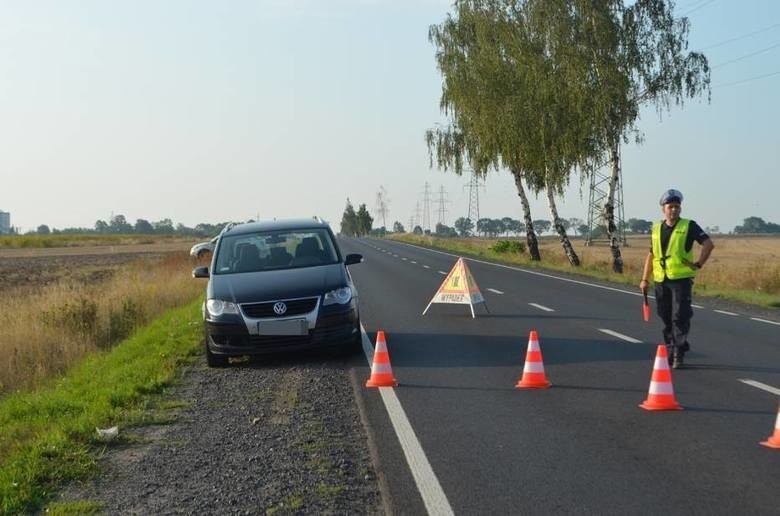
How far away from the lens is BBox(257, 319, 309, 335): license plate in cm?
1136

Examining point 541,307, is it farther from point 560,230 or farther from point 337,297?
point 560,230

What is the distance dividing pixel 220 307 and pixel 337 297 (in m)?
1.45

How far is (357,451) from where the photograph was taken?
6.97m

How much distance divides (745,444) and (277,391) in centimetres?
483

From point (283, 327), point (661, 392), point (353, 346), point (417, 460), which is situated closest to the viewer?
point (417, 460)

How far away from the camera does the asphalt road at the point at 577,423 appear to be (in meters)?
5.70

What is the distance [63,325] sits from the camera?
17391 mm

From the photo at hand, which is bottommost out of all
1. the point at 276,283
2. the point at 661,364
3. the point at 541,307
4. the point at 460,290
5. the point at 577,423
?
the point at 541,307

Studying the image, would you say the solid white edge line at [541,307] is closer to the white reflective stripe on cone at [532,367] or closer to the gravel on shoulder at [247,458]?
the gravel on shoulder at [247,458]

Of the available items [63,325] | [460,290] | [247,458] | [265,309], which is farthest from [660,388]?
[63,325]

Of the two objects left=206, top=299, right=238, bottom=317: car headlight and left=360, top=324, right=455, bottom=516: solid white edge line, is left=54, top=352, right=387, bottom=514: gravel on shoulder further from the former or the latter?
left=206, top=299, right=238, bottom=317: car headlight

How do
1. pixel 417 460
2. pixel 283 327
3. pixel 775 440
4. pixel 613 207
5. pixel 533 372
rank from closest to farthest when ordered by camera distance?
pixel 417 460, pixel 775 440, pixel 533 372, pixel 283 327, pixel 613 207

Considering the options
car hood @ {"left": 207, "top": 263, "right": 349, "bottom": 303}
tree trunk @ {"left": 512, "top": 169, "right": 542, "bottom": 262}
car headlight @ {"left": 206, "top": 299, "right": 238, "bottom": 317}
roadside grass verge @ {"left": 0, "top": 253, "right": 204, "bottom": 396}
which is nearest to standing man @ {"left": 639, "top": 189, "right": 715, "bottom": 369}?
car hood @ {"left": 207, "top": 263, "right": 349, "bottom": 303}

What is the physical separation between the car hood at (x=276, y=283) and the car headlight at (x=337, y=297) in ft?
0.21
